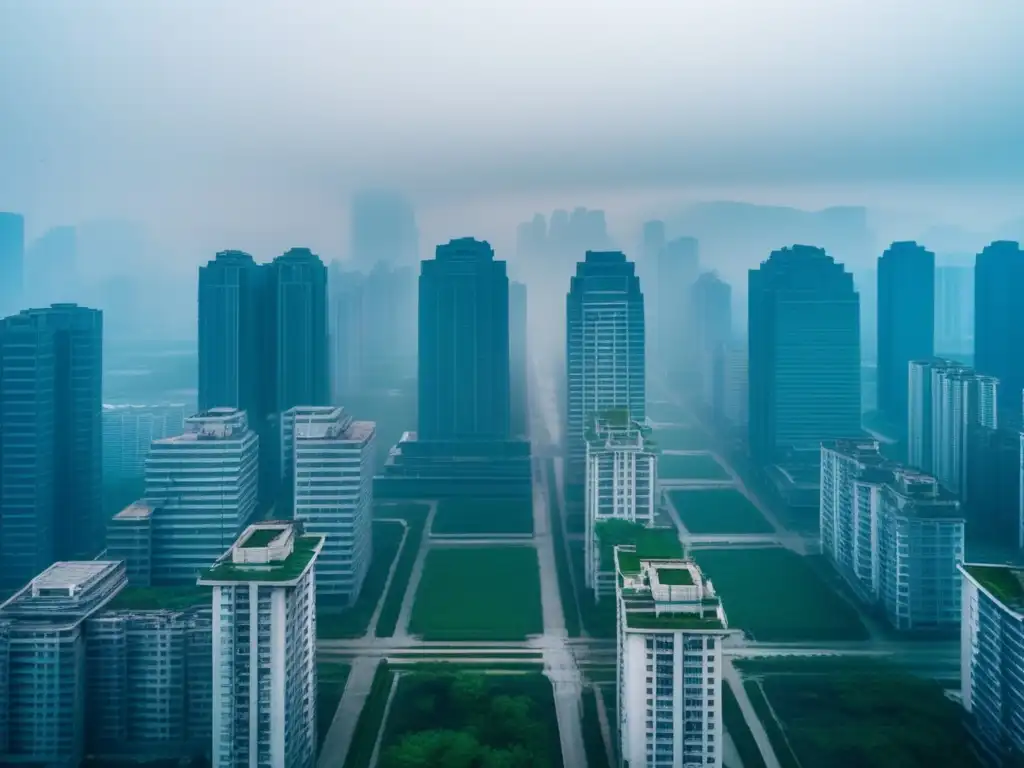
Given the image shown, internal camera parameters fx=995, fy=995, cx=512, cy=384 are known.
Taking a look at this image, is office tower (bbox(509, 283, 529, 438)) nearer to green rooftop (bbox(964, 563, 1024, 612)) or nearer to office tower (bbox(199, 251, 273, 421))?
office tower (bbox(199, 251, 273, 421))

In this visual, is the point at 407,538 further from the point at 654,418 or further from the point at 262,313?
the point at 654,418

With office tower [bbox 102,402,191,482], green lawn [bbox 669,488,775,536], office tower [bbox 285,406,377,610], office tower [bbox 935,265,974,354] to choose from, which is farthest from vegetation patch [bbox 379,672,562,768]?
office tower [bbox 935,265,974,354]

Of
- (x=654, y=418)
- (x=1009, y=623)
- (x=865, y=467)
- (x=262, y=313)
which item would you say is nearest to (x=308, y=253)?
(x=262, y=313)

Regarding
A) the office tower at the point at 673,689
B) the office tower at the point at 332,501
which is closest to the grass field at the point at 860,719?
the office tower at the point at 673,689

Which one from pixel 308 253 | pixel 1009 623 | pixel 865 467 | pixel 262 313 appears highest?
pixel 308 253

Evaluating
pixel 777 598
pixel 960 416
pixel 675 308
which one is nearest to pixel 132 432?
pixel 777 598

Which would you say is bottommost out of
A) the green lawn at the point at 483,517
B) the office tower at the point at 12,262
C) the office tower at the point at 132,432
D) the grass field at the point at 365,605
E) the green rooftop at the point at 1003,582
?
the grass field at the point at 365,605

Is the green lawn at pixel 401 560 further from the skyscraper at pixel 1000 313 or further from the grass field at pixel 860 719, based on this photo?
the skyscraper at pixel 1000 313
